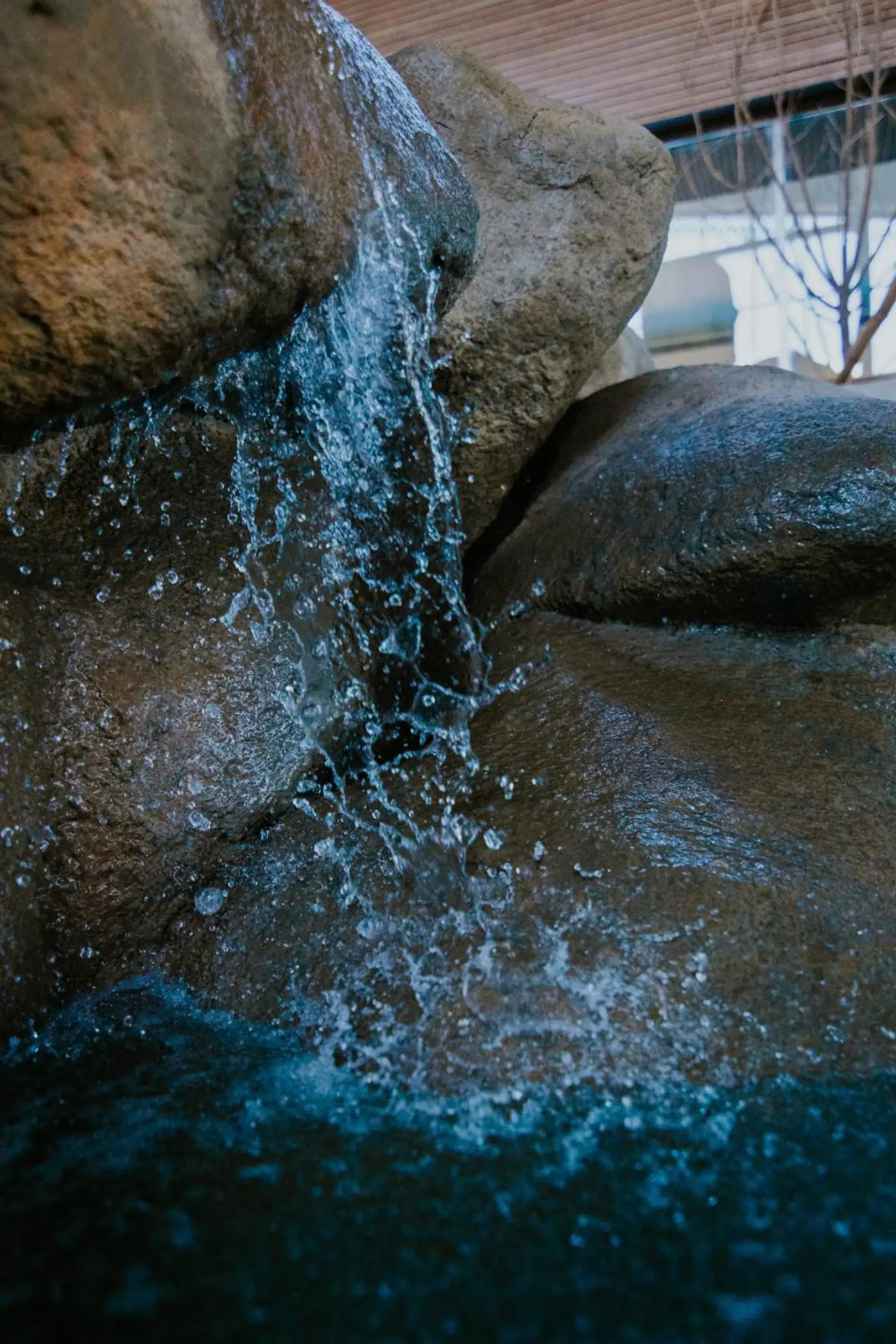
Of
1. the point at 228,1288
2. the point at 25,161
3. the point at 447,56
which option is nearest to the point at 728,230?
the point at 447,56

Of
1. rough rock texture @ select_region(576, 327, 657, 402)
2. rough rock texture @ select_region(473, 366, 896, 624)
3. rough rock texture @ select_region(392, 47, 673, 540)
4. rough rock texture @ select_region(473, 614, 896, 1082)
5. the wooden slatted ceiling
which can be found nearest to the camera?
rough rock texture @ select_region(473, 614, 896, 1082)

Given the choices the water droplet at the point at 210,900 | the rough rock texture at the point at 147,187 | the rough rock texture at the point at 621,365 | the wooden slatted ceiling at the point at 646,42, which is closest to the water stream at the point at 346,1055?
the water droplet at the point at 210,900

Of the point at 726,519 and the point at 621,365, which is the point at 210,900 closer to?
the point at 726,519

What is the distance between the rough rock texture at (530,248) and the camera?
3.64m

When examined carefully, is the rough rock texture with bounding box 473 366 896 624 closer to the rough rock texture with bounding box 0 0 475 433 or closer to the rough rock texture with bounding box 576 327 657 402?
the rough rock texture with bounding box 576 327 657 402

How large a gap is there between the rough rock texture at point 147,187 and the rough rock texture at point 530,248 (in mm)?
1605

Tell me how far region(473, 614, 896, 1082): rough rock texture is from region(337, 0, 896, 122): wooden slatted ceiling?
4683mm

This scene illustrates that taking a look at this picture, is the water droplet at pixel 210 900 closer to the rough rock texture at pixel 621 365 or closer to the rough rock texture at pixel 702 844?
the rough rock texture at pixel 702 844

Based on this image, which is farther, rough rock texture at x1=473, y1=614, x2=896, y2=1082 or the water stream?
rough rock texture at x1=473, y1=614, x2=896, y2=1082

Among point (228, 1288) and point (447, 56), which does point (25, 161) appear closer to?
point (228, 1288)

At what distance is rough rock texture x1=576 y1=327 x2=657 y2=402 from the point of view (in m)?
4.66

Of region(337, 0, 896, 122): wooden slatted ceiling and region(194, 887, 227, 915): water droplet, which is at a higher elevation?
region(337, 0, 896, 122): wooden slatted ceiling

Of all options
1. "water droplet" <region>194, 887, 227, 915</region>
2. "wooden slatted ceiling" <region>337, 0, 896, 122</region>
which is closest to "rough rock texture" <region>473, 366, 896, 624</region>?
"water droplet" <region>194, 887, 227, 915</region>

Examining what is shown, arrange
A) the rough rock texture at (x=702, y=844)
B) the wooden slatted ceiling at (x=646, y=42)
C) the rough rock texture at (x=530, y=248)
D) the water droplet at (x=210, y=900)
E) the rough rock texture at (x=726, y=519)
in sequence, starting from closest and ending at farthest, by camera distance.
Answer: the rough rock texture at (x=702, y=844)
the water droplet at (x=210, y=900)
the rough rock texture at (x=726, y=519)
the rough rock texture at (x=530, y=248)
the wooden slatted ceiling at (x=646, y=42)
